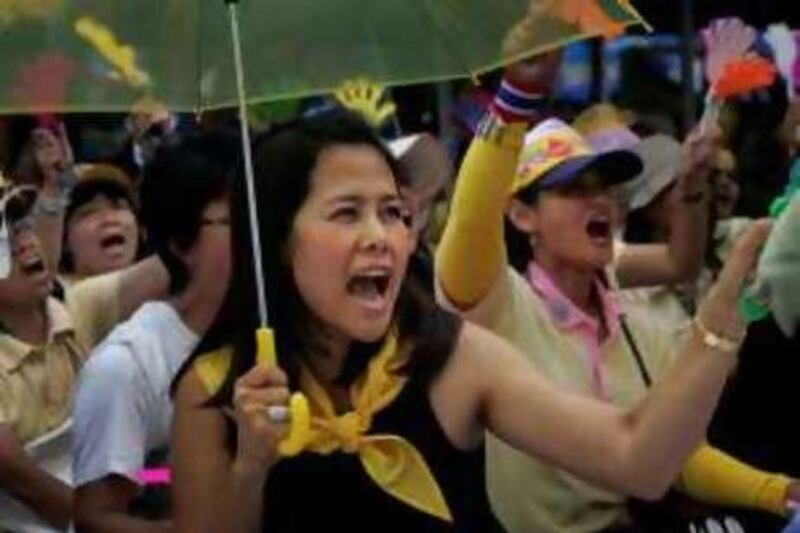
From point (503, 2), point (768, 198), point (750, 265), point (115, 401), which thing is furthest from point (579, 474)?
point (768, 198)

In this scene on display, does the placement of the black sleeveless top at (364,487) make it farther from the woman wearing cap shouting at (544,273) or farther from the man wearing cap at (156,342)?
the man wearing cap at (156,342)

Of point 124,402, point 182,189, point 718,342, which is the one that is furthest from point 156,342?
point 718,342

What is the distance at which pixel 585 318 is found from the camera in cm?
439

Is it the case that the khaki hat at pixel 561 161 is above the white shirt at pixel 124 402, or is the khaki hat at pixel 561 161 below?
above

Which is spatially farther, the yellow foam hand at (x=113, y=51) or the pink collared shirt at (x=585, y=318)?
the pink collared shirt at (x=585, y=318)

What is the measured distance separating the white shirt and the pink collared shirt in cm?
84

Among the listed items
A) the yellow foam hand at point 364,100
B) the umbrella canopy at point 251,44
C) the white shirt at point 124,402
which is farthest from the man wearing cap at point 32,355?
the yellow foam hand at point 364,100

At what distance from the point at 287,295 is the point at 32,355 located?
1.41 meters

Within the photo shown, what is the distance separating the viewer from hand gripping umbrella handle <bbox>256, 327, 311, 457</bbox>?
290 centimetres

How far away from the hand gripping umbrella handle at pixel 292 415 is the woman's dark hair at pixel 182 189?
1.35 m

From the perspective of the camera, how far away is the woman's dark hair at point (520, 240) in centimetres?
462

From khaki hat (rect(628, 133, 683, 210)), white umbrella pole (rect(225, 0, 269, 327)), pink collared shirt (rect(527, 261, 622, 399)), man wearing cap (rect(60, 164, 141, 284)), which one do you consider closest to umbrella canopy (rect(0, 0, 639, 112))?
white umbrella pole (rect(225, 0, 269, 327))

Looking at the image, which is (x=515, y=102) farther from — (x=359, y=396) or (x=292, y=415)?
(x=292, y=415)

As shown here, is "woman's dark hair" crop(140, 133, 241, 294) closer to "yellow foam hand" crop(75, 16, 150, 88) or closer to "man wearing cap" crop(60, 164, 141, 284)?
"yellow foam hand" crop(75, 16, 150, 88)
